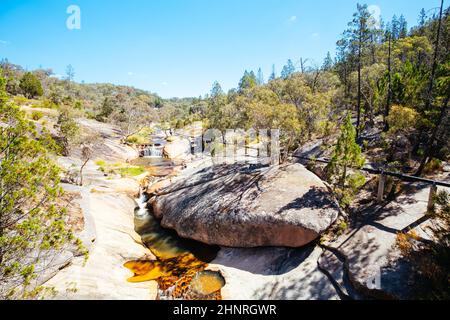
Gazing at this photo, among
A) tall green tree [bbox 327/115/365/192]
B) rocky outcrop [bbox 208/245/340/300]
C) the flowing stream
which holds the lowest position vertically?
the flowing stream

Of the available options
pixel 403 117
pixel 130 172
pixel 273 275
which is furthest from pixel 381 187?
pixel 130 172

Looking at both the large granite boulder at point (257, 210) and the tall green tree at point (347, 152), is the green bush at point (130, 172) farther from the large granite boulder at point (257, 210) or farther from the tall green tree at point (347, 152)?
the tall green tree at point (347, 152)

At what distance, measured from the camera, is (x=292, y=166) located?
12.6 m

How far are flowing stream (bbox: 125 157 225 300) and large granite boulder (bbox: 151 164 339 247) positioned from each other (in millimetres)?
539

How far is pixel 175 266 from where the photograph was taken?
32.4ft

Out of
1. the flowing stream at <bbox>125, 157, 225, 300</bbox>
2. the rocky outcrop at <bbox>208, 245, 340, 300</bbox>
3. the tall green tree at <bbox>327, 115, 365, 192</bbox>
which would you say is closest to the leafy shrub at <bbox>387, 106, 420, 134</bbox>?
the tall green tree at <bbox>327, 115, 365, 192</bbox>

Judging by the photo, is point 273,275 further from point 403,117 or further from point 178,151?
point 178,151

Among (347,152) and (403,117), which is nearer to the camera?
(347,152)

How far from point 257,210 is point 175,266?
4.30 m

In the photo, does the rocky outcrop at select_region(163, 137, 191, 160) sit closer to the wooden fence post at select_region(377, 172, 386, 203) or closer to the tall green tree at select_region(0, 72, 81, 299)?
the wooden fence post at select_region(377, 172, 386, 203)

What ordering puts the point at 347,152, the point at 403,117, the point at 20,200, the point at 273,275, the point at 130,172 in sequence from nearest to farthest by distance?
the point at 20,200, the point at 273,275, the point at 347,152, the point at 403,117, the point at 130,172

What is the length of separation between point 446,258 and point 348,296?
8.49 ft

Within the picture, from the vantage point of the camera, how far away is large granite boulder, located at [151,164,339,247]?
896 cm
